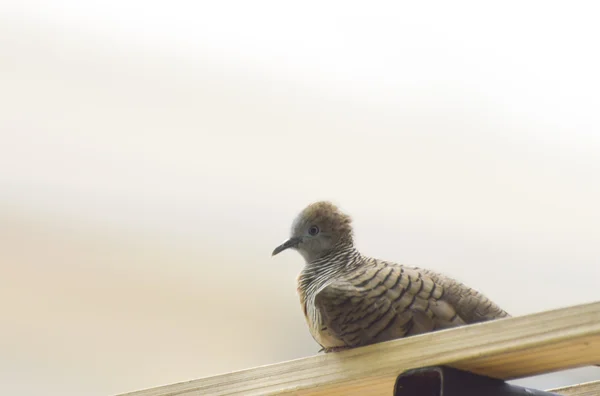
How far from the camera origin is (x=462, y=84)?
5.22ft

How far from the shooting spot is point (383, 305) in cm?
88

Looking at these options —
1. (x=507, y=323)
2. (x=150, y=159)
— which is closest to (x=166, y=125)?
(x=150, y=159)

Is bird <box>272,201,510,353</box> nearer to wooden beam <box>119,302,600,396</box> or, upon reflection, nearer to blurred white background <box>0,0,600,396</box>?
wooden beam <box>119,302,600,396</box>

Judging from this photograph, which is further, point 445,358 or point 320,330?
point 320,330

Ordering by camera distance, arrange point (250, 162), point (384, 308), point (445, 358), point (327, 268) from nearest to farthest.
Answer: point (445, 358) < point (384, 308) < point (327, 268) < point (250, 162)

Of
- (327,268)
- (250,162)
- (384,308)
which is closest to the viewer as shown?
(384,308)

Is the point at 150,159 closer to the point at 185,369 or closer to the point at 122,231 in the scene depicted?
the point at 122,231

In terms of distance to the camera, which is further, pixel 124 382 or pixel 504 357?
pixel 124 382

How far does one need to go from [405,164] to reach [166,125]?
1.61 ft

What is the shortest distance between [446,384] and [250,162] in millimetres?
1008

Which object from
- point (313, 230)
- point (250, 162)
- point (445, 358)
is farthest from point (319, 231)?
point (250, 162)

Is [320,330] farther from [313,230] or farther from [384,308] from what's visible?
[313,230]

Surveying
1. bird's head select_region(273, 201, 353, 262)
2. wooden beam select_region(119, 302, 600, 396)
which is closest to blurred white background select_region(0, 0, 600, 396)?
bird's head select_region(273, 201, 353, 262)

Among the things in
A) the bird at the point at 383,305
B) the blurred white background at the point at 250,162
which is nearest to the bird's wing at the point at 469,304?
the bird at the point at 383,305
